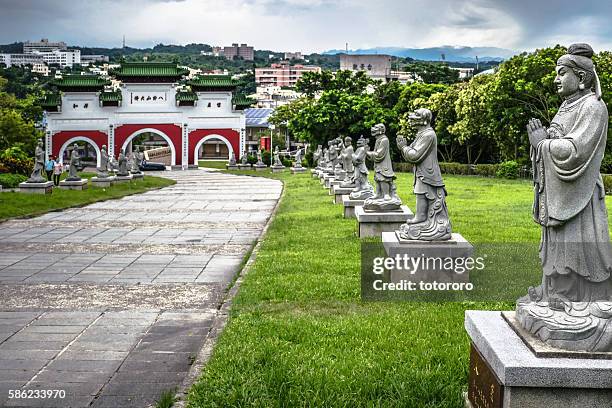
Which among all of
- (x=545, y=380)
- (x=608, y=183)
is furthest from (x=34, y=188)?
(x=545, y=380)

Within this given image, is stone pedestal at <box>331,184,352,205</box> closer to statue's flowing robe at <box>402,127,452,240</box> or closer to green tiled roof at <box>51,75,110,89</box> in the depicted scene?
statue's flowing robe at <box>402,127,452,240</box>

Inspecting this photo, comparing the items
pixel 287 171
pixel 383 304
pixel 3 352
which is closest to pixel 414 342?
pixel 383 304

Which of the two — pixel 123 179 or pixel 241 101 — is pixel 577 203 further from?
pixel 241 101

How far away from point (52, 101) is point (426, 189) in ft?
152

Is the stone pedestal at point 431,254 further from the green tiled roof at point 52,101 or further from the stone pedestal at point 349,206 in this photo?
the green tiled roof at point 52,101

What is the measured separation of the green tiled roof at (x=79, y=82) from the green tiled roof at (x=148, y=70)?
1197 mm

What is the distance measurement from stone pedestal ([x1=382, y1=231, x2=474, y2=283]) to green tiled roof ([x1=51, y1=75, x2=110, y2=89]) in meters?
46.1

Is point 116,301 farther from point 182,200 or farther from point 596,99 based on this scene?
point 182,200

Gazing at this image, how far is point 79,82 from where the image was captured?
166 ft

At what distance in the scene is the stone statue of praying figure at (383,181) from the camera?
39.4ft

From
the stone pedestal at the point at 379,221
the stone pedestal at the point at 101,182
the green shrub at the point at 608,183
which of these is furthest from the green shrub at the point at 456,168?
the stone pedestal at the point at 379,221

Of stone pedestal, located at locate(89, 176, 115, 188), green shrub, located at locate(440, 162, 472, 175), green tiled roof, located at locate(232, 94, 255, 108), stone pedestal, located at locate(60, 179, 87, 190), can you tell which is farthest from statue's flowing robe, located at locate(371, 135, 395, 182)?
green tiled roof, located at locate(232, 94, 255, 108)

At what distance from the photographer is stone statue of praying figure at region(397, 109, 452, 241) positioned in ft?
28.0

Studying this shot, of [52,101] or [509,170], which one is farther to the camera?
[52,101]
